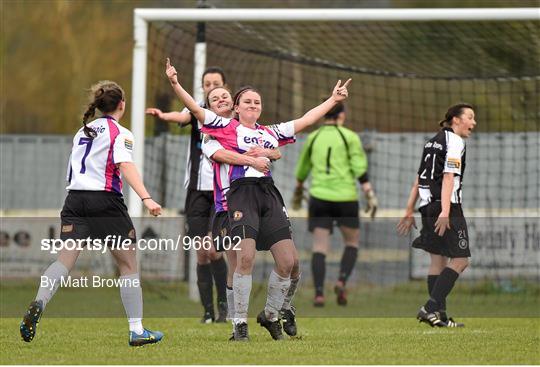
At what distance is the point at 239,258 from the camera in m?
8.41

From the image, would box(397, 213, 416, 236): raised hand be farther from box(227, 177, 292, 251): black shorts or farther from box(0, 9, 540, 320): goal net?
box(0, 9, 540, 320): goal net

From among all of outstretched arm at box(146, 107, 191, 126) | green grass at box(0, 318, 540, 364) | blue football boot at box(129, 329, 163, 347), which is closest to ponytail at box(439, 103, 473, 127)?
green grass at box(0, 318, 540, 364)

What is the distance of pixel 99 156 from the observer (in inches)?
320

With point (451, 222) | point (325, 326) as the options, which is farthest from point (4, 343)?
point (451, 222)

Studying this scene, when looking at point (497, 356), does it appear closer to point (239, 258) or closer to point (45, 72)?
point (239, 258)

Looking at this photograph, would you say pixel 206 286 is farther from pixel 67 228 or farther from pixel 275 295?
pixel 67 228

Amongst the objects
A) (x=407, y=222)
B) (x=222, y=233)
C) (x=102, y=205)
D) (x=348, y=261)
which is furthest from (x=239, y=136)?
(x=348, y=261)

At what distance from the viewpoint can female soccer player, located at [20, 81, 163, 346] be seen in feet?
26.6

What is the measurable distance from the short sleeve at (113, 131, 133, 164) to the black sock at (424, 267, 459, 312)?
10.2 feet

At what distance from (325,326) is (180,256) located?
422 cm

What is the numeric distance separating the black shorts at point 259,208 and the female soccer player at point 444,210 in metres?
1.88

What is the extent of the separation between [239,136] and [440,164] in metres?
2.29

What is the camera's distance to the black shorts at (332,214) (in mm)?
13047

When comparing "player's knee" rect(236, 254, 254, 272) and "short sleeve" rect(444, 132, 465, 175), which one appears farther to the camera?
"short sleeve" rect(444, 132, 465, 175)
